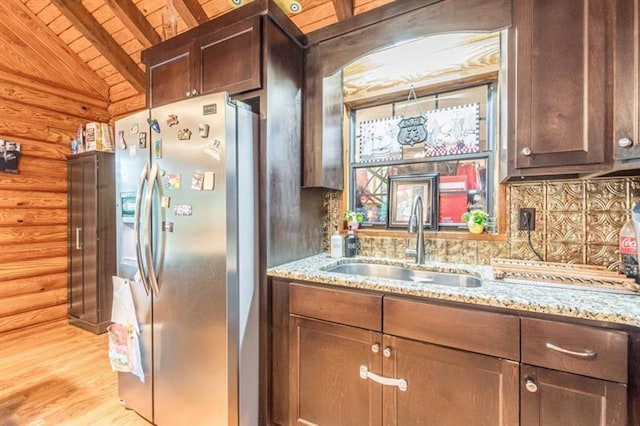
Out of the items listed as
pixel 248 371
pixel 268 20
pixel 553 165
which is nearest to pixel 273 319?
pixel 248 371

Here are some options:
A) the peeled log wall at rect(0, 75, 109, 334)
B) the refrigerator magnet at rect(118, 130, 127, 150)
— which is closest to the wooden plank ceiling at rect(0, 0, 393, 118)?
the peeled log wall at rect(0, 75, 109, 334)

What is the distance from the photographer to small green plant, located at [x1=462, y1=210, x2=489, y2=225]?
1.79m

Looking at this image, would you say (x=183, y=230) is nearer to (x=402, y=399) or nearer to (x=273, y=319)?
(x=273, y=319)

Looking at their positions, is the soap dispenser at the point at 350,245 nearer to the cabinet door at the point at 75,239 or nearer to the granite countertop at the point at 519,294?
the granite countertop at the point at 519,294

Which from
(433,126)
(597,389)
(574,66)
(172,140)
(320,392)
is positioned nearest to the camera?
(597,389)

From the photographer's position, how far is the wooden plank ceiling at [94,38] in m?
2.38

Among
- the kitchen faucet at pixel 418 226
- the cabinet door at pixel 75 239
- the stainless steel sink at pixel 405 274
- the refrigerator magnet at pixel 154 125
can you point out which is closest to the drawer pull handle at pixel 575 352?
the stainless steel sink at pixel 405 274

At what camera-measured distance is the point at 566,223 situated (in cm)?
156

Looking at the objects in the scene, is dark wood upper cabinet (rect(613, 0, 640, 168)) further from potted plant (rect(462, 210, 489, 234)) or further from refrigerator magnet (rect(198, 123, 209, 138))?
refrigerator magnet (rect(198, 123, 209, 138))

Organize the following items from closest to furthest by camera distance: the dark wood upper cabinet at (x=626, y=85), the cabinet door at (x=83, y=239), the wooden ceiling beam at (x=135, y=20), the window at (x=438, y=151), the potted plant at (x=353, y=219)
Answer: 1. the dark wood upper cabinet at (x=626, y=85)
2. the window at (x=438, y=151)
3. the potted plant at (x=353, y=219)
4. the wooden ceiling beam at (x=135, y=20)
5. the cabinet door at (x=83, y=239)

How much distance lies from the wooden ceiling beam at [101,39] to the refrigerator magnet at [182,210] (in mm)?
2374

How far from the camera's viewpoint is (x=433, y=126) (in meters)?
2.08

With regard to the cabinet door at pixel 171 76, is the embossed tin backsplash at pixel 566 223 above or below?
below

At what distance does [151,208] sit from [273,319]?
2.92ft
